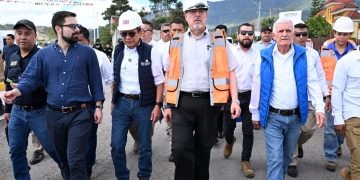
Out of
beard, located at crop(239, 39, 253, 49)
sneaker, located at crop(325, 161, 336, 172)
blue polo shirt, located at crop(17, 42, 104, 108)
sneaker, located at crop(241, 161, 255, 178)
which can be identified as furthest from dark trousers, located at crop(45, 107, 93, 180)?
sneaker, located at crop(325, 161, 336, 172)

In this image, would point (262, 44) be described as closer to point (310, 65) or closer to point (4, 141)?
point (310, 65)

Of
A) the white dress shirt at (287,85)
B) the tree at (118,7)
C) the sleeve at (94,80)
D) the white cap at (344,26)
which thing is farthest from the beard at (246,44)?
the tree at (118,7)

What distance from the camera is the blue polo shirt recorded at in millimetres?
3836

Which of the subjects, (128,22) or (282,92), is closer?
(282,92)

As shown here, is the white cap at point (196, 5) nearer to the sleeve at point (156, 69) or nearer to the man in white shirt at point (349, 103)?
the sleeve at point (156, 69)

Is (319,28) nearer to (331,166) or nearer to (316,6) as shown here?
(316,6)

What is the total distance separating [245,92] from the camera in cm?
535

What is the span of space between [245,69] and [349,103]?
5.84 ft

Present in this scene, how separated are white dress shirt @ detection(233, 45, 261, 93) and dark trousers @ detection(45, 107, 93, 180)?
7.95ft

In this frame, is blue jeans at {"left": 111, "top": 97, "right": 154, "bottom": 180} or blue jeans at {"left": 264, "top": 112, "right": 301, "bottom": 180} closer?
blue jeans at {"left": 264, "top": 112, "right": 301, "bottom": 180}

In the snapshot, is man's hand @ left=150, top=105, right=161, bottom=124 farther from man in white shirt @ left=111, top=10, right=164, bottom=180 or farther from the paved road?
the paved road

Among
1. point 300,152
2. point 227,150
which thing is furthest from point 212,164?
point 300,152

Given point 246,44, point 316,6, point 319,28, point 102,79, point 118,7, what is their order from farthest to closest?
point 316,6, point 118,7, point 319,28, point 246,44, point 102,79

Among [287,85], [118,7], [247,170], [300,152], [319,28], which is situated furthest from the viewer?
[118,7]
